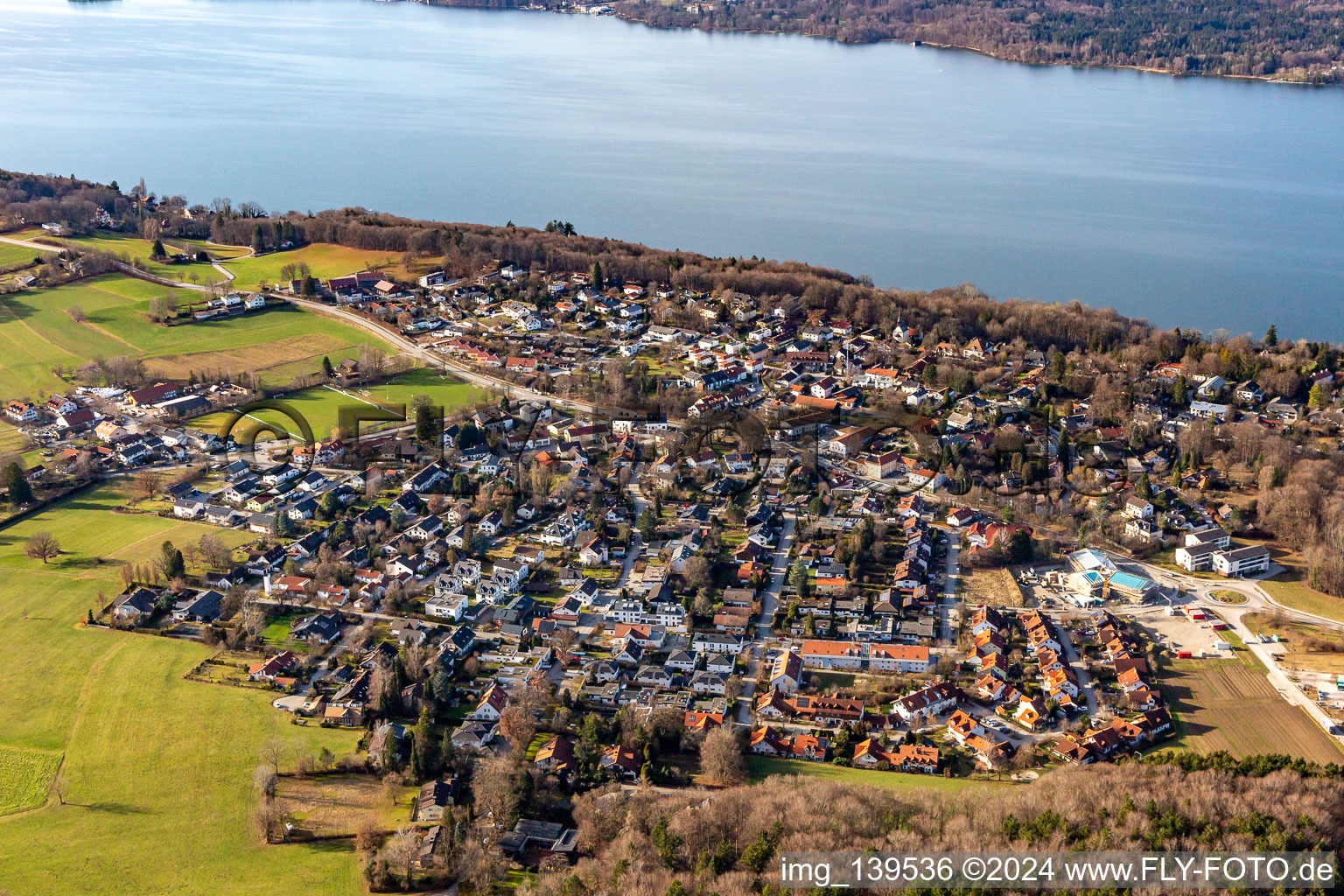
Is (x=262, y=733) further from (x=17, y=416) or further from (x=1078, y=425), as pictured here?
(x=1078, y=425)

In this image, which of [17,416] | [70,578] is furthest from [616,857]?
[17,416]

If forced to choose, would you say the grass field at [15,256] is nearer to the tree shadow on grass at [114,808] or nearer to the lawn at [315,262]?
the lawn at [315,262]

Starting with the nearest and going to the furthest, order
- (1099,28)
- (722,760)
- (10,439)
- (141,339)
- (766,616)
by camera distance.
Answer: (722,760)
(766,616)
(10,439)
(141,339)
(1099,28)

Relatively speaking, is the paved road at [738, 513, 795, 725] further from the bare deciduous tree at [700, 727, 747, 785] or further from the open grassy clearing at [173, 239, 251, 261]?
the open grassy clearing at [173, 239, 251, 261]

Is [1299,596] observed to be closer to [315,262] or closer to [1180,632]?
[1180,632]

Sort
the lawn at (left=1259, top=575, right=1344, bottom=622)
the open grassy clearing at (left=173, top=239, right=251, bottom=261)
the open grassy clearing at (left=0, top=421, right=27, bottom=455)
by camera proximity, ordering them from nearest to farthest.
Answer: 1. the lawn at (left=1259, top=575, right=1344, bottom=622)
2. the open grassy clearing at (left=0, top=421, right=27, bottom=455)
3. the open grassy clearing at (left=173, top=239, right=251, bottom=261)

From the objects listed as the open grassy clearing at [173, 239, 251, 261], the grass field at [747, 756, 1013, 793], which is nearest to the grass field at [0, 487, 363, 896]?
the grass field at [747, 756, 1013, 793]

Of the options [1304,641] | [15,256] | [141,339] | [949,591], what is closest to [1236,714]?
[1304,641]
